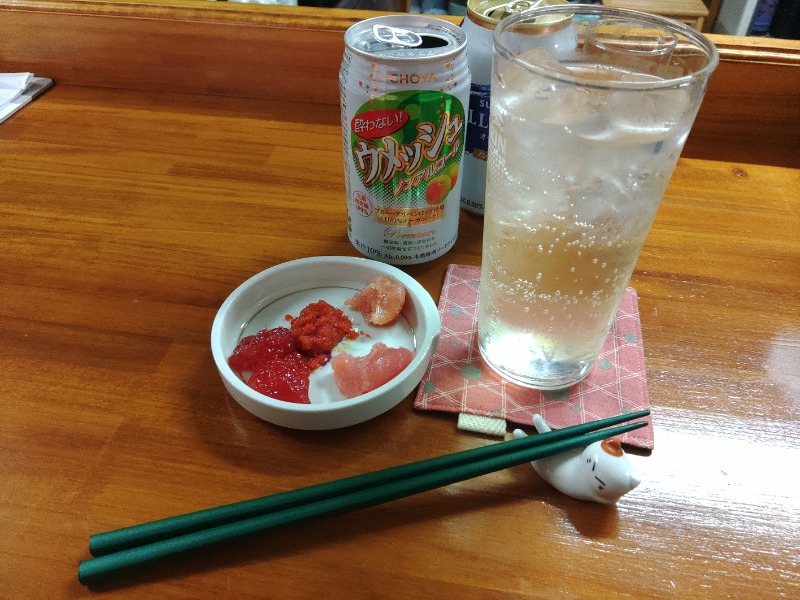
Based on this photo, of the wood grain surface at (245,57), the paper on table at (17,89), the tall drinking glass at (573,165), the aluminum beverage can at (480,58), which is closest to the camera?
the tall drinking glass at (573,165)

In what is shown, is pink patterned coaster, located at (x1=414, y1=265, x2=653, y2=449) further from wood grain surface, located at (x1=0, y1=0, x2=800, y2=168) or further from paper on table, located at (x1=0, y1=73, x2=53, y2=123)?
paper on table, located at (x1=0, y1=73, x2=53, y2=123)

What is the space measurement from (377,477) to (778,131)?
2.87 feet

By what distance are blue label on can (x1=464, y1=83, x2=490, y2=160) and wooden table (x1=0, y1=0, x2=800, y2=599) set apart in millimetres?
109

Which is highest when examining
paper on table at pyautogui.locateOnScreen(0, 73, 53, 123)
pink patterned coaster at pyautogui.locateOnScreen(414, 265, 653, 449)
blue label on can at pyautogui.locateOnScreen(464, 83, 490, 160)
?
blue label on can at pyautogui.locateOnScreen(464, 83, 490, 160)

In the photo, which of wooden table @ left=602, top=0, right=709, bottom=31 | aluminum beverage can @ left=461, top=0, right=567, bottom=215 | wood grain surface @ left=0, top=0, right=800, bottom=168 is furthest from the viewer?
wooden table @ left=602, top=0, right=709, bottom=31

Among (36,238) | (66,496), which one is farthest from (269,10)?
(66,496)

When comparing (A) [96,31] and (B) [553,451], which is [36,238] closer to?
(A) [96,31]

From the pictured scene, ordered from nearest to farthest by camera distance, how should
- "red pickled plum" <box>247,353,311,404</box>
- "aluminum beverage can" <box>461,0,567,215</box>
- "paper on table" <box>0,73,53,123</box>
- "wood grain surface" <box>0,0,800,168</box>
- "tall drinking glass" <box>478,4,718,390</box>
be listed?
1. "tall drinking glass" <box>478,4,718,390</box>
2. "red pickled plum" <box>247,353,311,404</box>
3. "aluminum beverage can" <box>461,0,567,215</box>
4. "wood grain surface" <box>0,0,800,168</box>
5. "paper on table" <box>0,73,53,123</box>

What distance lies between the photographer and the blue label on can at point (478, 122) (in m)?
Result: 0.74

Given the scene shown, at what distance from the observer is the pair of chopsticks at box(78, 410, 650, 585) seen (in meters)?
0.45

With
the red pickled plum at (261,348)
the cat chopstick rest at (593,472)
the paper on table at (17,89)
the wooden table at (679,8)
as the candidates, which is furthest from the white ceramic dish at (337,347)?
the wooden table at (679,8)

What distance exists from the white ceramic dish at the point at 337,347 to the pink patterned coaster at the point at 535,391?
0.03m

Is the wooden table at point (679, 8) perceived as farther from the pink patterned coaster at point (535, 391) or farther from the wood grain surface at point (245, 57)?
the pink patterned coaster at point (535, 391)

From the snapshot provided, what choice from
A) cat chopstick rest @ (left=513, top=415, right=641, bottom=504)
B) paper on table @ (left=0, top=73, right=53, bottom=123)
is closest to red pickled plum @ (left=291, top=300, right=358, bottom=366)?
cat chopstick rest @ (left=513, top=415, right=641, bottom=504)
